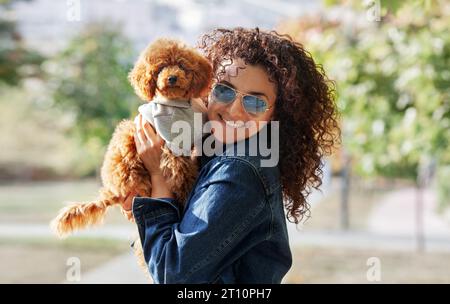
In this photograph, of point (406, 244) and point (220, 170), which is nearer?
point (220, 170)

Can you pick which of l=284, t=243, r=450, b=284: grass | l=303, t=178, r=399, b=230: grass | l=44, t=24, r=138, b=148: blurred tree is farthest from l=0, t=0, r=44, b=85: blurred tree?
l=284, t=243, r=450, b=284: grass

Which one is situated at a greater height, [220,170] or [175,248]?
[220,170]

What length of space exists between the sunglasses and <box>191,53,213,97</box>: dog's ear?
0.03 meters

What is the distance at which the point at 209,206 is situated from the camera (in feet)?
5.04

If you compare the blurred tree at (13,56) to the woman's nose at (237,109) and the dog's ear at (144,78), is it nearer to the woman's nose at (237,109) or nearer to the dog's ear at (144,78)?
the dog's ear at (144,78)

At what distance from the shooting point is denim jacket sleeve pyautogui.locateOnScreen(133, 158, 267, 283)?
1.52 meters

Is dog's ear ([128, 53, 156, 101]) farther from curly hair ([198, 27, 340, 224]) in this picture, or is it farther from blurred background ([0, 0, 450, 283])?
blurred background ([0, 0, 450, 283])

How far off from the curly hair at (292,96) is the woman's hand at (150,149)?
0.21 metres

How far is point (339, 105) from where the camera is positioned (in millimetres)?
5625

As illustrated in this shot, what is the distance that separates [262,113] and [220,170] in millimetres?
197

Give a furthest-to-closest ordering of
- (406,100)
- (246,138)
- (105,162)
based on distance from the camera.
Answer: (406,100), (105,162), (246,138)

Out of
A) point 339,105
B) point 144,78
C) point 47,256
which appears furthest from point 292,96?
point 47,256
